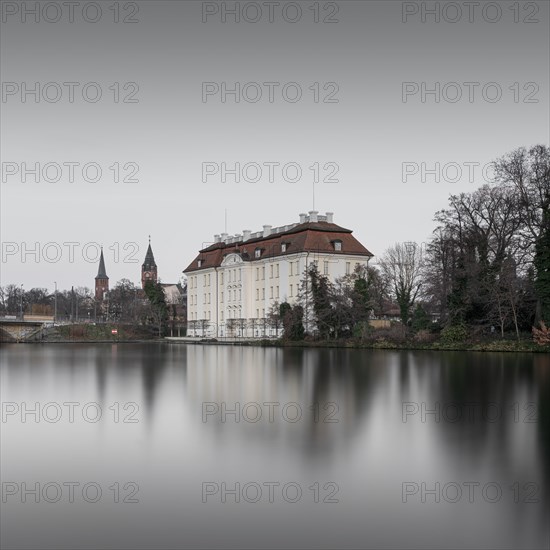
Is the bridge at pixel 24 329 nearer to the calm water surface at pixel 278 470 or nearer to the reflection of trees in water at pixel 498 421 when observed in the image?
the reflection of trees in water at pixel 498 421

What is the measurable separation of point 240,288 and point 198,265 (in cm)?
1277

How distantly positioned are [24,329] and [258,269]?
33.7 m

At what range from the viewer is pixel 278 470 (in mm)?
9055

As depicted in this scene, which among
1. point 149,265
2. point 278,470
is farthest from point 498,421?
point 149,265

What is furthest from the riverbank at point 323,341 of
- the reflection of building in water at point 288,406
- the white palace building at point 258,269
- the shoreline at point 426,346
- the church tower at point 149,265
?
the church tower at point 149,265

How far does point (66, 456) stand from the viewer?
1023 cm

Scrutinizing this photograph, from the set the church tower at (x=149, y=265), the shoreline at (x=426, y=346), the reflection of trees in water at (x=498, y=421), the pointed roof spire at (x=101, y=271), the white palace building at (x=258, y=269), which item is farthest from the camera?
the pointed roof spire at (x=101, y=271)

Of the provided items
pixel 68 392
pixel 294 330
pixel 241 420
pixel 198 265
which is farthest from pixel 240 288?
pixel 241 420

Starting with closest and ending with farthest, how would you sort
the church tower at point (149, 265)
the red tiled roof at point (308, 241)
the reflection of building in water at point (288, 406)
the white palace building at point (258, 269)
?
the reflection of building in water at point (288, 406) < the red tiled roof at point (308, 241) < the white palace building at point (258, 269) < the church tower at point (149, 265)

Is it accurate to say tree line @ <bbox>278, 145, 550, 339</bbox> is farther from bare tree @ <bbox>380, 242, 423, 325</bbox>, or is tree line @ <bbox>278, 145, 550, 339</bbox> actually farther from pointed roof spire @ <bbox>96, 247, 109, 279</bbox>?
pointed roof spire @ <bbox>96, 247, 109, 279</bbox>

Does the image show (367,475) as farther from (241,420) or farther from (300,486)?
(241,420)

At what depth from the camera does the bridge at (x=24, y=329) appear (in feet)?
288

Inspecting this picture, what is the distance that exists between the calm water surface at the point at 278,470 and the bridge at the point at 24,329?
73.8m

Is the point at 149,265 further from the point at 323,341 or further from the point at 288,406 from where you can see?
the point at 288,406
